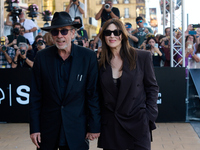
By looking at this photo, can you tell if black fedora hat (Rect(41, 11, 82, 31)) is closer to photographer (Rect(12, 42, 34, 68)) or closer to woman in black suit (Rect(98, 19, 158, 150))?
woman in black suit (Rect(98, 19, 158, 150))

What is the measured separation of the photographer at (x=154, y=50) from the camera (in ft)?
31.2

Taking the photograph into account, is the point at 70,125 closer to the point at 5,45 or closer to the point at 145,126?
the point at 145,126

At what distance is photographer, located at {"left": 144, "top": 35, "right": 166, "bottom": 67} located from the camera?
9508 millimetres

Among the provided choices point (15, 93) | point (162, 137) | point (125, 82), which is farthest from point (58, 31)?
point (15, 93)

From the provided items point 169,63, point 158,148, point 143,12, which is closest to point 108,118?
point 158,148

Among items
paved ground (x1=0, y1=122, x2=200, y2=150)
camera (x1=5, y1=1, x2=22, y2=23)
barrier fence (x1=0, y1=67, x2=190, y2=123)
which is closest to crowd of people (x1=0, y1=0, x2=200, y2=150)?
paved ground (x1=0, y1=122, x2=200, y2=150)

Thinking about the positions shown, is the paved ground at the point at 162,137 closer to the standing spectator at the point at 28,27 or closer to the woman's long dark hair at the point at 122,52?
the woman's long dark hair at the point at 122,52

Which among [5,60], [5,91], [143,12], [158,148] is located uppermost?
[143,12]

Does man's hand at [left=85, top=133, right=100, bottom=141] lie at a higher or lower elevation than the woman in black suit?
lower

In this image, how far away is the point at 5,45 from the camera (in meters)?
9.70

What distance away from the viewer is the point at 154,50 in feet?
31.7

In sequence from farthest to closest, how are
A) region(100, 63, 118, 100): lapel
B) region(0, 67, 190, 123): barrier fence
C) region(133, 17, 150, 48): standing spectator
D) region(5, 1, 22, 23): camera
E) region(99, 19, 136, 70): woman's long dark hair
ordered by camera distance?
region(5, 1, 22, 23): camera
region(133, 17, 150, 48): standing spectator
region(0, 67, 190, 123): barrier fence
region(99, 19, 136, 70): woman's long dark hair
region(100, 63, 118, 100): lapel

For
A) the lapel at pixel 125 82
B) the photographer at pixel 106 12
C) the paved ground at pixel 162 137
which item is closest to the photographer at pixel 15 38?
the photographer at pixel 106 12

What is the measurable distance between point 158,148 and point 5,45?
5141 millimetres
